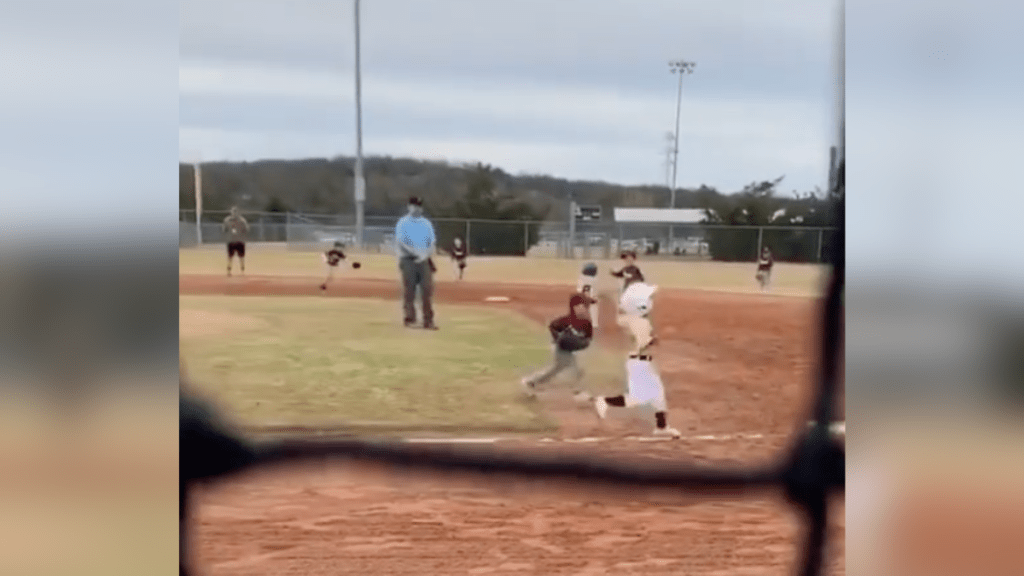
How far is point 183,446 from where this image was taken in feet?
1.66

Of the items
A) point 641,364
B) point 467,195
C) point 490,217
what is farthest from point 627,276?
point 467,195

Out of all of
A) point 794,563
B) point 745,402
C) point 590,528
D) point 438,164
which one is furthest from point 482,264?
point 794,563

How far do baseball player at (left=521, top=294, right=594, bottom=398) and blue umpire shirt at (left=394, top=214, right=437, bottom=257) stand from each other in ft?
2.73

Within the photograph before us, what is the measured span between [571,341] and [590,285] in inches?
13.7

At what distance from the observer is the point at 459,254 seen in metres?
7.23

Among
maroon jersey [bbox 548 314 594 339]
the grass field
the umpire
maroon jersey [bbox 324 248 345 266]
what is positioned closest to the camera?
the umpire

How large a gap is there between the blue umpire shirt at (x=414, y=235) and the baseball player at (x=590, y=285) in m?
0.86

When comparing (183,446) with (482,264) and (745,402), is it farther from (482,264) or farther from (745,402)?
(482,264)

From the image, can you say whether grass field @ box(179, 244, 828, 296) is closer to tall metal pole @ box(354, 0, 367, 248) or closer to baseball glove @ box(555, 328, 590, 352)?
baseball glove @ box(555, 328, 590, 352)

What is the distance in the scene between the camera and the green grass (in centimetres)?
530

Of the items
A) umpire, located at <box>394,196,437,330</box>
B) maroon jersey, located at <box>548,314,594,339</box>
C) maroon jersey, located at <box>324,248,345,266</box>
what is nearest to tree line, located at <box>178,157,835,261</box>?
umpire, located at <box>394,196,437,330</box>

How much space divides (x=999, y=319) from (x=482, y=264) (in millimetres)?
7141

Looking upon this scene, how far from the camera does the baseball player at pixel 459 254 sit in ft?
22.5

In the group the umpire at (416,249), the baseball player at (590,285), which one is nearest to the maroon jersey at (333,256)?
the umpire at (416,249)
